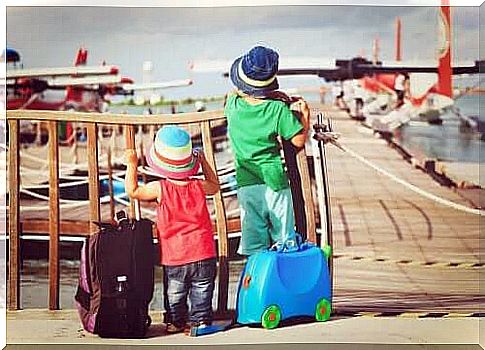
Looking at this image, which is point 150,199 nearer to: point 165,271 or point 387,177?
point 165,271

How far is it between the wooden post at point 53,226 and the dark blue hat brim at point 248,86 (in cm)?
75

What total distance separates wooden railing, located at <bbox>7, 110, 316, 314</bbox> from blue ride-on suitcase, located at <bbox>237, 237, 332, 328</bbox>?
0.09 m

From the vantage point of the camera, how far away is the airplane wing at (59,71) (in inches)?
134

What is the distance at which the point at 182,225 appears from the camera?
3336 millimetres

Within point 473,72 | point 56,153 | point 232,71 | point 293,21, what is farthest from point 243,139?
point 473,72

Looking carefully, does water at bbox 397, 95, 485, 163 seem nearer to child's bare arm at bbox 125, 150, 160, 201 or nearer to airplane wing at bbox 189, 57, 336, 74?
airplane wing at bbox 189, 57, 336, 74

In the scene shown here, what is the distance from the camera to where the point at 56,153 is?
3.38 meters

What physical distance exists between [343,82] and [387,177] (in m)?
0.44

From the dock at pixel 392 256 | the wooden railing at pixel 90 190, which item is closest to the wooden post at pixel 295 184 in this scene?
the wooden railing at pixel 90 190

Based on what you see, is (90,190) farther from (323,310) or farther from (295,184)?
(323,310)

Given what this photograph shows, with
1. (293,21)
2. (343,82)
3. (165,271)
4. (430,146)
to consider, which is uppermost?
(293,21)

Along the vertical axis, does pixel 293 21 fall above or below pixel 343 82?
above

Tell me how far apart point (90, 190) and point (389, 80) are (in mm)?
1316

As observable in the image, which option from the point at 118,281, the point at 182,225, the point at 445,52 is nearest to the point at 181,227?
the point at 182,225
